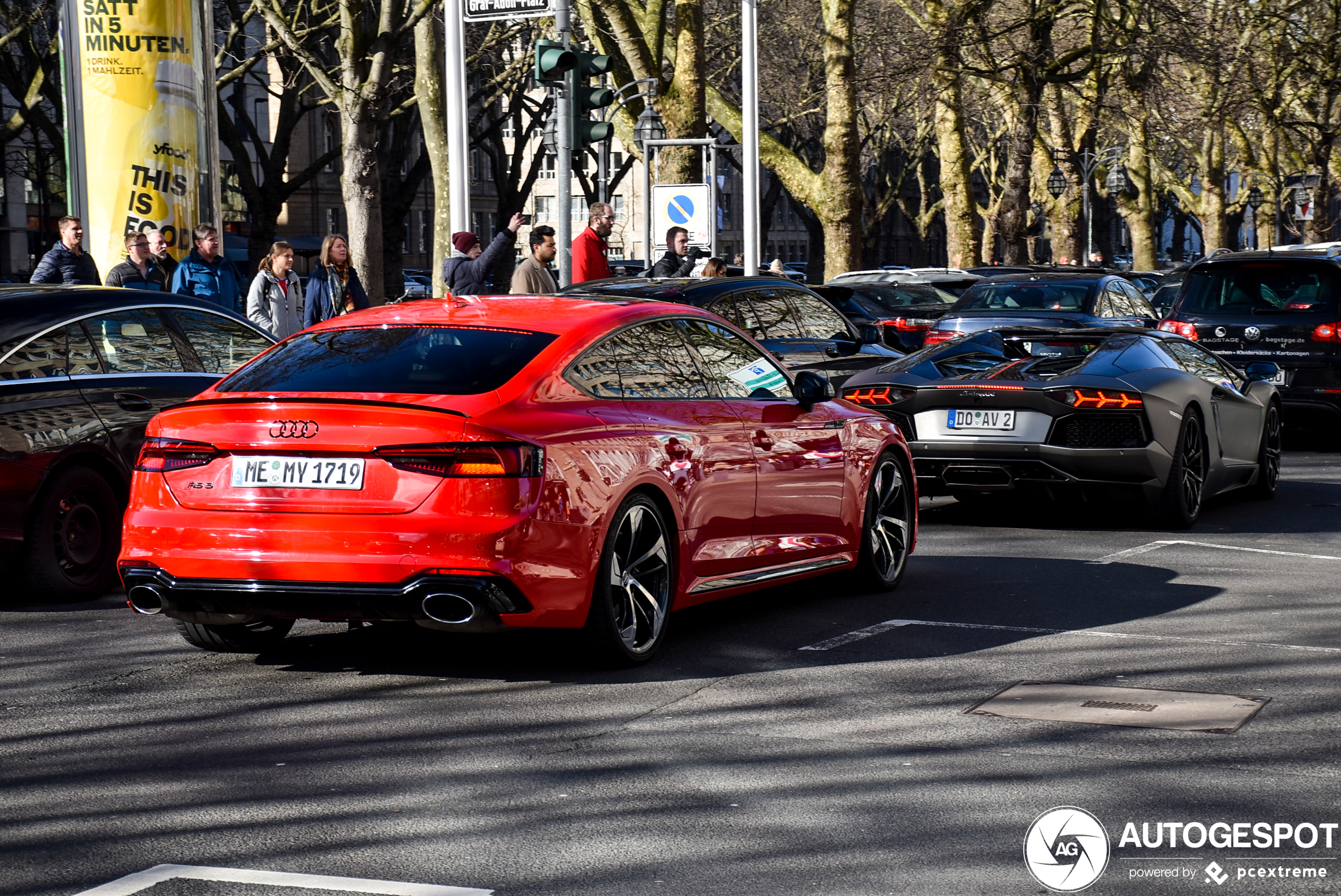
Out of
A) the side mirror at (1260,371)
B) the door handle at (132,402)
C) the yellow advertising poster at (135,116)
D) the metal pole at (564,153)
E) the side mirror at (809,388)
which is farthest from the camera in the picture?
the yellow advertising poster at (135,116)

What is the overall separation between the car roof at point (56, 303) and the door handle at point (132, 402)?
43 cm

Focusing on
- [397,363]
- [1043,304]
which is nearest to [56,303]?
[397,363]

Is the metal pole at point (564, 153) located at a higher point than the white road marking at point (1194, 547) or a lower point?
higher

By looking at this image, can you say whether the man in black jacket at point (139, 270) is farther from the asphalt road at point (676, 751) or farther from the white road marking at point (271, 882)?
the white road marking at point (271, 882)

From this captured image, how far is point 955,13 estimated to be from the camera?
1230 inches

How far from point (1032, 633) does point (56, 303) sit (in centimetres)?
494

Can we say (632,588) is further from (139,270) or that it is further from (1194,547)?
(139,270)

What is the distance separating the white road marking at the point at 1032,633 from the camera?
7512 mm

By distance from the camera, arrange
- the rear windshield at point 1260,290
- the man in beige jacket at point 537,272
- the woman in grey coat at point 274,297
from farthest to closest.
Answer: the rear windshield at point 1260,290 < the man in beige jacket at point 537,272 < the woman in grey coat at point 274,297

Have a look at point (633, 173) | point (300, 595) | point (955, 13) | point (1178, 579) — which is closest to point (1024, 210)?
point (955, 13)

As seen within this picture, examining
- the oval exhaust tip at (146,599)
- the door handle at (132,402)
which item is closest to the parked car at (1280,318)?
the door handle at (132,402)

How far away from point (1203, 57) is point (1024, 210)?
7268 mm

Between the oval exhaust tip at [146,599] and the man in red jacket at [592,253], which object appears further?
the man in red jacket at [592,253]

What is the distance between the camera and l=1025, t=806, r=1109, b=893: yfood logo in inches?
175
